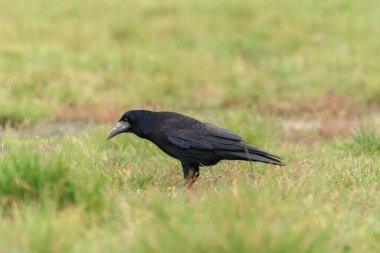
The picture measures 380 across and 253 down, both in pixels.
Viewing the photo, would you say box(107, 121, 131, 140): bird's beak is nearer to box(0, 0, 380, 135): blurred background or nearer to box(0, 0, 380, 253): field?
box(0, 0, 380, 253): field

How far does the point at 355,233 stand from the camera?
4637mm

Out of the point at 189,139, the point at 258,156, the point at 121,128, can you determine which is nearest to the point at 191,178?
the point at 189,139

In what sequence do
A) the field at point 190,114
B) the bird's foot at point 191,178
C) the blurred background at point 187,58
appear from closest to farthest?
the field at point 190,114 → the bird's foot at point 191,178 → the blurred background at point 187,58

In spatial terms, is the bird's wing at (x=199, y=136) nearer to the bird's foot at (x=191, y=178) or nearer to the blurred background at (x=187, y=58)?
the bird's foot at (x=191, y=178)

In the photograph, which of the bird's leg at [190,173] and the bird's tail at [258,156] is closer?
the bird's tail at [258,156]

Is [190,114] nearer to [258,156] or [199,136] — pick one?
[199,136]

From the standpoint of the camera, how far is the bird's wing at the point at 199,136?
6.55 metres

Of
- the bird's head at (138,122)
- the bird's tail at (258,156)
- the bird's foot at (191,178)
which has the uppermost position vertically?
the bird's head at (138,122)

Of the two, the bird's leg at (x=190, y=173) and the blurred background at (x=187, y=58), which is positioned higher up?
the blurred background at (x=187, y=58)

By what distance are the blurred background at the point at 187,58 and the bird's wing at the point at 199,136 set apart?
3.42 metres

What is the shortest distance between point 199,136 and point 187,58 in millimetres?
8494

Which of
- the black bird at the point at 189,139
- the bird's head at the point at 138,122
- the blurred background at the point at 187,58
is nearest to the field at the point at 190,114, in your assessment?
the blurred background at the point at 187,58

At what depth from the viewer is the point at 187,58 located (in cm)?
1506

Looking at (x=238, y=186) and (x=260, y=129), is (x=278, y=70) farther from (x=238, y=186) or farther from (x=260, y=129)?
(x=238, y=186)
